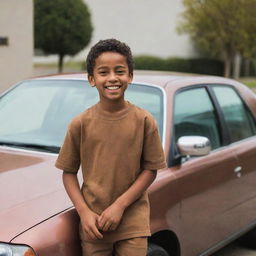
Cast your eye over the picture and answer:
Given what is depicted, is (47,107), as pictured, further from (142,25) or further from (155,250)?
(142,25)

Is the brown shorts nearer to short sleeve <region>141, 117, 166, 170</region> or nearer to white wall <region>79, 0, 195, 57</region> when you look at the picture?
short sleeve <region>141, 117, 166, 170</region>

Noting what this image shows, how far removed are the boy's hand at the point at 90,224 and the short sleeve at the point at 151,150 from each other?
33 centimetres

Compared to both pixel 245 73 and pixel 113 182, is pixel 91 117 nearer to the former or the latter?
pixel 113 182

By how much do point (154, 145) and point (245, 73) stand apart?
32189 millimetres

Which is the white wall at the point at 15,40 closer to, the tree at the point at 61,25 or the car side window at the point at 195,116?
the tree at the point at 61,25

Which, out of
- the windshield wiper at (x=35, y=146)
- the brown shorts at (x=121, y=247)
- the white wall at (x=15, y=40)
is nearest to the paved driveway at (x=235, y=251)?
the windshield wiper at (x=35, y=146)

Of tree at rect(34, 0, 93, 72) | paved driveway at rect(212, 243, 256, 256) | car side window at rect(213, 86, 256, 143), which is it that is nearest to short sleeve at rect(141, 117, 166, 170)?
car side window at rect(213, 86, 256, 143)

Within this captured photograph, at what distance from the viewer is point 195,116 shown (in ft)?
13.1

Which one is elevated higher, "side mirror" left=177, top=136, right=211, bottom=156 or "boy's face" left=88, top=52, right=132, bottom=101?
"boy's face" left=88, top=52, right=132, bottom=101

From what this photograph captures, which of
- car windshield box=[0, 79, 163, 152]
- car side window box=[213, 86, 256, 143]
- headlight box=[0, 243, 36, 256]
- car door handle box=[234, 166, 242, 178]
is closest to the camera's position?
headlight box=[0, 243, 36, 256]

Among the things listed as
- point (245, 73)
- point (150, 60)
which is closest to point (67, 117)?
point (150, 60)

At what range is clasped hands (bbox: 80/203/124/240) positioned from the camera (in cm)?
244

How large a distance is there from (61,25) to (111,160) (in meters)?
17.4

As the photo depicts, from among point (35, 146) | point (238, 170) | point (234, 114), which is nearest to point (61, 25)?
point (234, 114)
